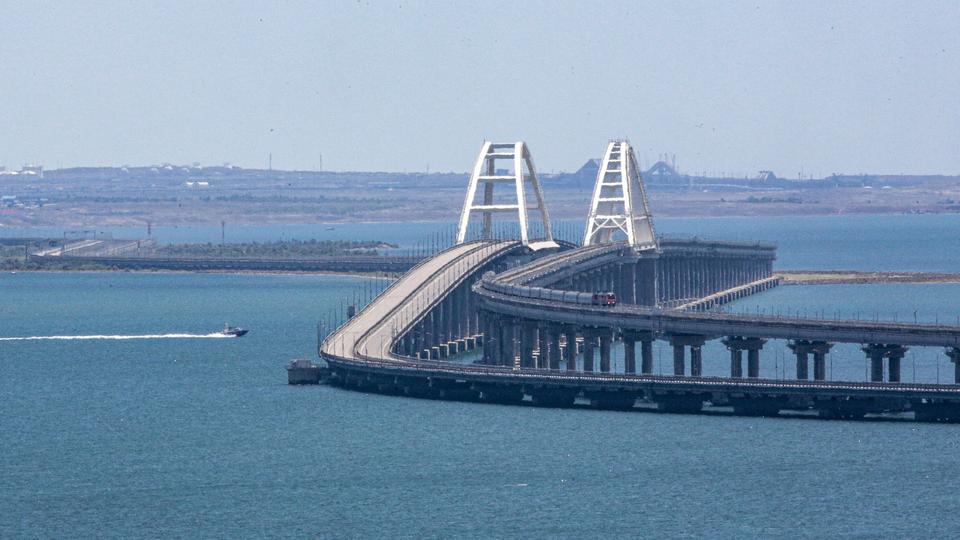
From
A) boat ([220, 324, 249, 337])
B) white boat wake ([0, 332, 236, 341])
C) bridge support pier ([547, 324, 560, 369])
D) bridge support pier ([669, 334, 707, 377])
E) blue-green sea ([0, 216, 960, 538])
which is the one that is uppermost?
bridge support pier ([669, 334, 707, 377])

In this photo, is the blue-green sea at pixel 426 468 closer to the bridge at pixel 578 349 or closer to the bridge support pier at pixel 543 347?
the bridge at pixel 578 349

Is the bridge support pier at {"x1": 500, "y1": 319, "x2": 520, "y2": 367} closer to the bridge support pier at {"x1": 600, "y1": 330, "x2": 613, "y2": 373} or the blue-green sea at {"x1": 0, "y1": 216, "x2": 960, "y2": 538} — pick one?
the bridge support pier at {"x1": 600, "y1": 330, "x2": 613, "y2": 373}

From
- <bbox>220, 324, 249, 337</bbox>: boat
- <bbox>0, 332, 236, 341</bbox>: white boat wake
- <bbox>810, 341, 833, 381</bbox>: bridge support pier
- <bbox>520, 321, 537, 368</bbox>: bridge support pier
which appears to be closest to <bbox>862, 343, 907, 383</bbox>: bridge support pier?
<bbox>810, 341, 833, 381</bbox>: bridge support pier

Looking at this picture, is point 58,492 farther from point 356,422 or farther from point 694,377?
point 694,377

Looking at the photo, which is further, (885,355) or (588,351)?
(588,351)

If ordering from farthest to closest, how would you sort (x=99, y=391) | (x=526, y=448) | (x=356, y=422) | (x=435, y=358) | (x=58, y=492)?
(x=435, y=358), (x=99, y=391), (x=356, y=422), (x=526, y=448), (x=58, y=492)

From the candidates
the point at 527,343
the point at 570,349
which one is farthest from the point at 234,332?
the point at 570,349

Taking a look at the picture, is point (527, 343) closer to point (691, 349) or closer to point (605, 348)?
point (605, 348)

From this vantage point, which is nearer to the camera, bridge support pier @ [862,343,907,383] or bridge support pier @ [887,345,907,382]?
bridge support pier @ [887,345,907,382]

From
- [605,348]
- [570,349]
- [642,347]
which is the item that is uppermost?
[642,347]

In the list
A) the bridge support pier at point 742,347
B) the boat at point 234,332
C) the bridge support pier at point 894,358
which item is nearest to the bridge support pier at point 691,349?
the bridge support pier at point 742,347

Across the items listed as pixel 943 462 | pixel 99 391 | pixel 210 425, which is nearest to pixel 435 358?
pixel 99 391
